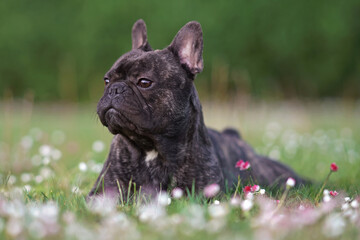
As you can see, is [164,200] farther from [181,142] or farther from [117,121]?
[181,142]

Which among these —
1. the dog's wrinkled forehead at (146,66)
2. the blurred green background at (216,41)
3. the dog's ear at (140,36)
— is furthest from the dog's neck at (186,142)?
the blurred green background at (216,41)

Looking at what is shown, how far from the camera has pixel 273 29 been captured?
58.2 ft

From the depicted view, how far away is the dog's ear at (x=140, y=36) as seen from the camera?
14.4 ft

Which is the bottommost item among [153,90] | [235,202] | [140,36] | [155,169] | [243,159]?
[243,159]

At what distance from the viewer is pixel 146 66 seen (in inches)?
147

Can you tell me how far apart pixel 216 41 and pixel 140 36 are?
1357cm

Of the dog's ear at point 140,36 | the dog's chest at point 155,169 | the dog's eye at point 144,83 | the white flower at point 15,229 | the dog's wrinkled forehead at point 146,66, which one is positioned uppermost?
the dog's ear at point 140,36

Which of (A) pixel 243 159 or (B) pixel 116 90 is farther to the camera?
(A) pixel 243 159

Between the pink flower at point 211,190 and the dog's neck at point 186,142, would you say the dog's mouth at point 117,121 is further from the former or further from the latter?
the pink flower at point 211,190

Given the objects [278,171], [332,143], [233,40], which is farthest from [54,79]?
[278,171]

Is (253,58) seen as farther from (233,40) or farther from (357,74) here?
(357,74)

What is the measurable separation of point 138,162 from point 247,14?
15.0 metres

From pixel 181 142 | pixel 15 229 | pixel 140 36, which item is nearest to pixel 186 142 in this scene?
pixel 181 142

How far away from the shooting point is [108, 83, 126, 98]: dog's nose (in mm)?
3633
